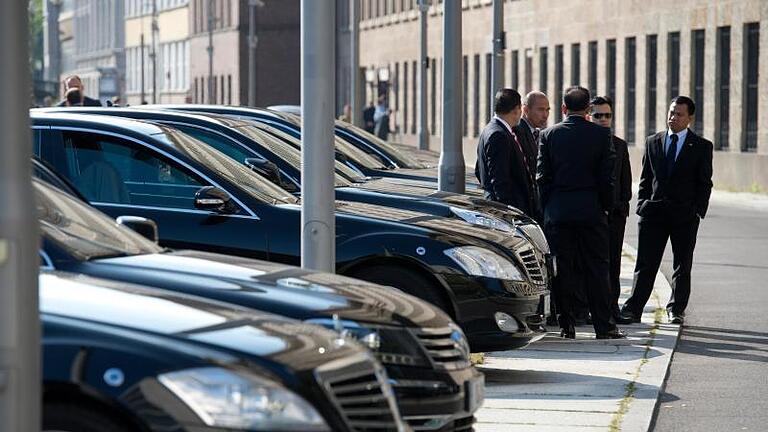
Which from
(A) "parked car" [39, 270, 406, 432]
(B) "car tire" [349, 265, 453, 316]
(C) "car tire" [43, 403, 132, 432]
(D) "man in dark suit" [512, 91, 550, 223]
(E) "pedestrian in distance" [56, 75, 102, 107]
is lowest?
(B) "car tire" [349, 265, 453, 316]

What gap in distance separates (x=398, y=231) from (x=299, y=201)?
0.64m

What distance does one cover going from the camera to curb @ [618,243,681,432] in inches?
404

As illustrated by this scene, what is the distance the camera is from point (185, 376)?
5.99m

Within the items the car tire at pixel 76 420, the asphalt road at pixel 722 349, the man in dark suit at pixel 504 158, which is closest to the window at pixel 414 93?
the asphalt road at pixel 722 349

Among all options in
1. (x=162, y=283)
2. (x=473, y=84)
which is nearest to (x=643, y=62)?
(x=473, y=84)

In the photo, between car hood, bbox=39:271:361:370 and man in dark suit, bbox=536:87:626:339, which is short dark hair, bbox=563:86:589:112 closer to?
man in dark suit, bbox=536:87:626:339

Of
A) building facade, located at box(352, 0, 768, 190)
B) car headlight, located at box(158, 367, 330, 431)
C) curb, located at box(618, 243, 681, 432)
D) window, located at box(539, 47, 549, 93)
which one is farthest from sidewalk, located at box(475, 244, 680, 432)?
window, located at box(539, 47, 549, 93)

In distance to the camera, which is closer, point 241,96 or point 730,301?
point 730,301

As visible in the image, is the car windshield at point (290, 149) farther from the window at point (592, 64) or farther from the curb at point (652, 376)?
the window at point (592, 64)

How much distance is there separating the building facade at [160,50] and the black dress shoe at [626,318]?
3755 inches

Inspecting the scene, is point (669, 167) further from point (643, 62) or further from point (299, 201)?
point (643, 62)

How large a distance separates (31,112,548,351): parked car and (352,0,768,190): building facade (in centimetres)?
2592

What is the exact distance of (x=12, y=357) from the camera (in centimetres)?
522

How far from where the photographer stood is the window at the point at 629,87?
5231 centimetres
